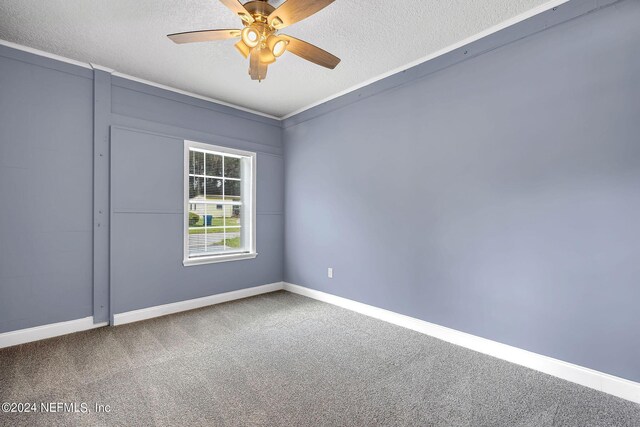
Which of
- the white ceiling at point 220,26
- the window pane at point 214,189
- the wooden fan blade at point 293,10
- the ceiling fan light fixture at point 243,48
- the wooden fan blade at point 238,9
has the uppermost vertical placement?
the white ceiling at point 220,26

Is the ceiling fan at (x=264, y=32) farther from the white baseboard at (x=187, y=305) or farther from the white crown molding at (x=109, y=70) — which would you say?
the white baseboard at (x=187, y=305)

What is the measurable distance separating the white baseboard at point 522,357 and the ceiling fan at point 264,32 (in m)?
2.73

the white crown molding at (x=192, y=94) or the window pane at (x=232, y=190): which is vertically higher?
the white crown molding at (x=192, y=94)

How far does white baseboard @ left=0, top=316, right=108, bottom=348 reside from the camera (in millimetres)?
2751

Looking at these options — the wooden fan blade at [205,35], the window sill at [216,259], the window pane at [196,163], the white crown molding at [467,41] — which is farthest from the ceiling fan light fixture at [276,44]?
the window sill at [216,259]

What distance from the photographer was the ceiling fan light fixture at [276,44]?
6.92ft

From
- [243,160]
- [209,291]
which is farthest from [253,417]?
[243,160]

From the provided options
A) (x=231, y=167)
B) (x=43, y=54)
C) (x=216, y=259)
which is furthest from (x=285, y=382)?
(x=43, y=54)

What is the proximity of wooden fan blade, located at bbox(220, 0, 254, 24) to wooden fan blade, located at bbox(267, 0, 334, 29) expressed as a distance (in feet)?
0.48

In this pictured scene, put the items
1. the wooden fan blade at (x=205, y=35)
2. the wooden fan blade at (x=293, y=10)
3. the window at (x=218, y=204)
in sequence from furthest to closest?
the window at (x=218, y=204)
the wooden fan blade at (x=205, y=35)
the wooden fan blade at (x=293, y=10)

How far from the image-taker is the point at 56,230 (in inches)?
118

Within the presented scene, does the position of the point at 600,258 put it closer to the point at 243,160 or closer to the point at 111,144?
the point at 243,160

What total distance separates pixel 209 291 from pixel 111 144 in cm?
213

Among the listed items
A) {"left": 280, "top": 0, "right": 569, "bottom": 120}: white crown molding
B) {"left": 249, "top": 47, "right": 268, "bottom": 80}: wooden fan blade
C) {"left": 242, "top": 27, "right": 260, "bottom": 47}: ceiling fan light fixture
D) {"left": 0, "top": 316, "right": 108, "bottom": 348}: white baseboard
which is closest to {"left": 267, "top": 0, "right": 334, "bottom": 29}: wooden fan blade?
{"left": 242, "top": 27, "right": 260, "bottom": 47}: ceiling fan light fixture
